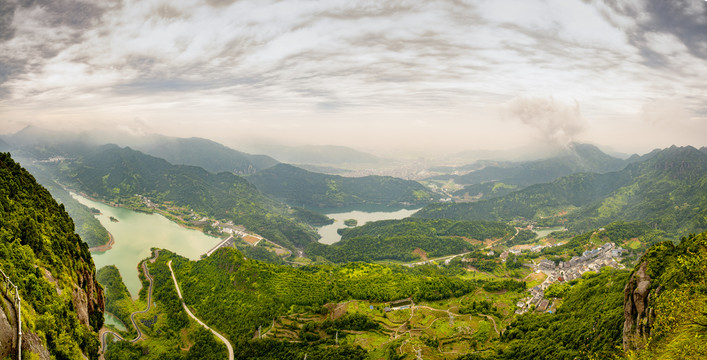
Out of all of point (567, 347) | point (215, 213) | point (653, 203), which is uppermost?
point (567, 347)

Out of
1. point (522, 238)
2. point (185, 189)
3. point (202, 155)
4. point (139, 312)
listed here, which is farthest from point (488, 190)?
point (202, 155)

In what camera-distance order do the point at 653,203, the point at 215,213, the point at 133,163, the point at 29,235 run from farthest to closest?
the point at 133,163 → the point at 215,213 → the point at 653,203 → the point at 29,235

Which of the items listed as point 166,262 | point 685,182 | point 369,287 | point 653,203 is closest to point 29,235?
point 369,287

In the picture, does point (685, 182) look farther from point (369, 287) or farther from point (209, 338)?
point (209, 338)

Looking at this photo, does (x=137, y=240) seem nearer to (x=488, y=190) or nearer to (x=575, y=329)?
(x=575, y=329)

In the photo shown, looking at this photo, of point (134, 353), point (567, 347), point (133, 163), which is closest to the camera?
point (567, 347)

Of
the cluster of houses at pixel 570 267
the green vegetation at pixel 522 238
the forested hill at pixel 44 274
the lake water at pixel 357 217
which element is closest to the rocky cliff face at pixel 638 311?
the cluster of houses at pixel 570 267
